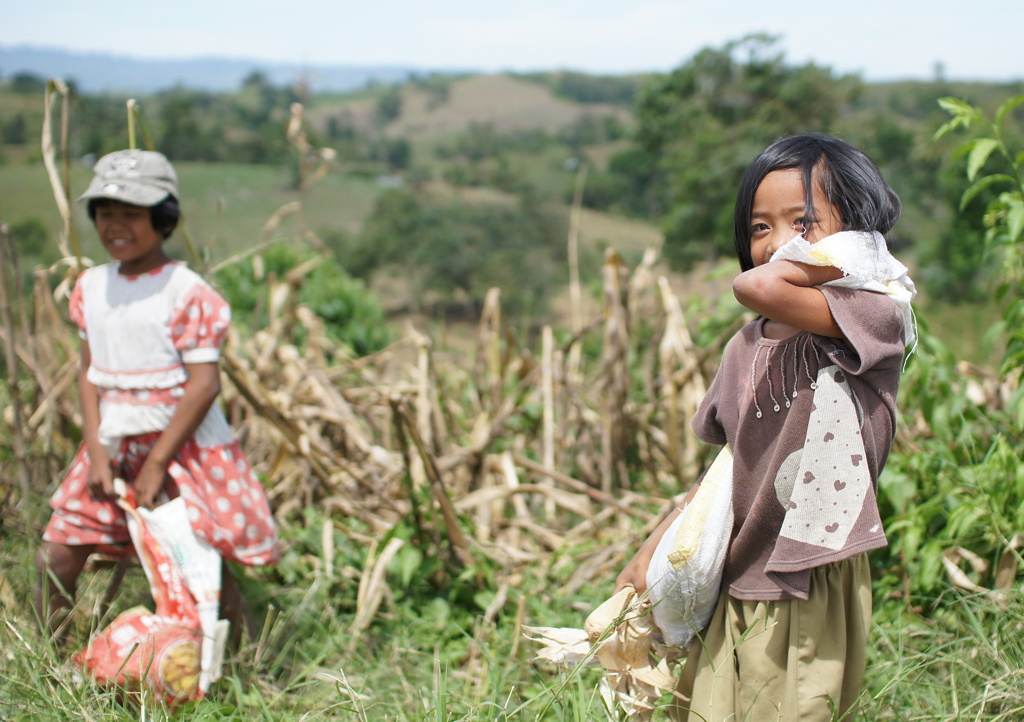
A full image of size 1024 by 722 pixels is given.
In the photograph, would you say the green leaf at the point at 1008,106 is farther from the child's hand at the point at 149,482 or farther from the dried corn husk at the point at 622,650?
the child's hand at the point at 149,482

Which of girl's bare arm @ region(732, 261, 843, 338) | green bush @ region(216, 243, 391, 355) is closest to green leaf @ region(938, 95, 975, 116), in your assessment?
girl's bare arm @ region(732, 261, 843, 338)

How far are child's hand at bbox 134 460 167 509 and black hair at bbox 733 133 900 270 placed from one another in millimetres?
1564

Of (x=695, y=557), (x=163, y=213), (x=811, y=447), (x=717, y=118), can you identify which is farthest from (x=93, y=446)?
(x=717, y=118)

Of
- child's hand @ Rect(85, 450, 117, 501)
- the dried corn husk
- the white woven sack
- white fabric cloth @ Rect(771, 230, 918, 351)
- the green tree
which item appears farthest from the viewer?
the green tree

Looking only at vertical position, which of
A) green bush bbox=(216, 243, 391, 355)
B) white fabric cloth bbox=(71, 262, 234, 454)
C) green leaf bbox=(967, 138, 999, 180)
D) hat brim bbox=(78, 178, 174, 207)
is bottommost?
green bush bbox=(216, 243, 391, 355)

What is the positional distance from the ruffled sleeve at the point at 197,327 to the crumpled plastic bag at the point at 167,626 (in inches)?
14.6

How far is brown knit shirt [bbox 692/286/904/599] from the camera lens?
1.26 meters

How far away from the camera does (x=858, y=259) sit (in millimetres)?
1195

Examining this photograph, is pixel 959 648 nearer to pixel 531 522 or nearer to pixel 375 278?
pixel 531 522

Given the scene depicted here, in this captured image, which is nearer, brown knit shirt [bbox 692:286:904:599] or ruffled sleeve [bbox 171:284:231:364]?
brown knit shirt [bbox 692:286:904:599]

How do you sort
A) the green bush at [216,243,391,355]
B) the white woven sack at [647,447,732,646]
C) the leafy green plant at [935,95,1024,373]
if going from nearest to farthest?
the white woven sack at [647,447,732,646]
the leafy green plant at [935,95,1024,373]
the green bush at [216,243,391,355]

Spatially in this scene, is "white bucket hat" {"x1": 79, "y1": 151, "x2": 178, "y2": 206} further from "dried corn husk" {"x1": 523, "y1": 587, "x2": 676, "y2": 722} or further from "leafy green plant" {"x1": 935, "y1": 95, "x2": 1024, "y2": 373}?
"leafy green plant" {"x1": 935, "y1": 95, "x2": 1024, "y2": 373}

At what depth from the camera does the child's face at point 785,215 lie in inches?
49.4

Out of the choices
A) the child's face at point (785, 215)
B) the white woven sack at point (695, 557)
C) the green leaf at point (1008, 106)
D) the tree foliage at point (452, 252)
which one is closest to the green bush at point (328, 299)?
the green leaf at point (1008, 106)
